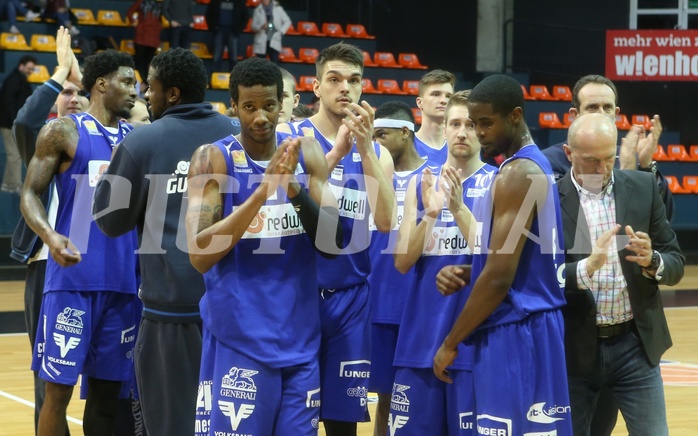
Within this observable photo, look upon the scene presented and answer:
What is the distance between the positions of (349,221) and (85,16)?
1391cm

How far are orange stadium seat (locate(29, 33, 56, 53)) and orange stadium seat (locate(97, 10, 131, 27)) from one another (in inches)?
44.5

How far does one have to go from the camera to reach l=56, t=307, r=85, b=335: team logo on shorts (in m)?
5.35

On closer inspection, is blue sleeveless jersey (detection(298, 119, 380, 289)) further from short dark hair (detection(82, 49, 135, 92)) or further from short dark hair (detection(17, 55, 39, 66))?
short dark hair (detection(17, 55, 39, 66))

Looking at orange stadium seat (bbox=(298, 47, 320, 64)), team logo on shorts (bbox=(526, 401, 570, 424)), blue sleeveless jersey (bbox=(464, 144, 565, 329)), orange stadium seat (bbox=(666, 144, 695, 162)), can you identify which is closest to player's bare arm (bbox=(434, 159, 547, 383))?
blue sleeveless jersey (bbox=(464, 144, 565, 329))

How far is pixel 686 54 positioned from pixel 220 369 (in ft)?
53.2

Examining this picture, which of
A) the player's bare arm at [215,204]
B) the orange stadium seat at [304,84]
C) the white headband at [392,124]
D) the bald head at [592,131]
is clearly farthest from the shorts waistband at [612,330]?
the orange stadium seat at [304,84]

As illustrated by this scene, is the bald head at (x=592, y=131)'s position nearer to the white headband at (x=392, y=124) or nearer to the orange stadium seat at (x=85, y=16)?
the white headband at (x=392, y=124)

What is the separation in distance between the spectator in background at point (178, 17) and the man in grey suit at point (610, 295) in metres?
12.5

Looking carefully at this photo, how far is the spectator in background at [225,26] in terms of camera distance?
17422mm

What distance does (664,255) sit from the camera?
16.0 ft

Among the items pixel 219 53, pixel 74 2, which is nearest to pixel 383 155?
pixel 219 53

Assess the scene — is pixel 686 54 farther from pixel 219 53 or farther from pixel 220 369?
pixel 220 369

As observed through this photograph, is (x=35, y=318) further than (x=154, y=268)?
Yes


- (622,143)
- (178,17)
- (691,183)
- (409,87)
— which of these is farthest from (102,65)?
(691,183)
